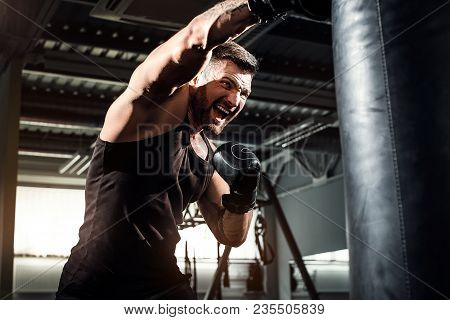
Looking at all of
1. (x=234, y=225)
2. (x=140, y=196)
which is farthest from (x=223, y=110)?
(x=140, y=196)

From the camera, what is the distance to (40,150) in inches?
294

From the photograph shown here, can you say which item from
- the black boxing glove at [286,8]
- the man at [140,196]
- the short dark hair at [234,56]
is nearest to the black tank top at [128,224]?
the man at [140,196]

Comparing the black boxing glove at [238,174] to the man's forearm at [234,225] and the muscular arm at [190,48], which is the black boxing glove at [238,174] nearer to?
the man's forearm at [234,225]

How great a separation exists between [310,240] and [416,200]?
772 cm

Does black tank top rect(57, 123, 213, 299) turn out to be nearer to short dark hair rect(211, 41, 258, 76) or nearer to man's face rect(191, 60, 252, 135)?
man's face rect(191, 60, 252, 135)

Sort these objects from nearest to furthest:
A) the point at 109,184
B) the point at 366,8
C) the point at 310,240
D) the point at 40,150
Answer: the point at 366,8 < the point at 109,184 < the point at 40,150 < the point at 310,240

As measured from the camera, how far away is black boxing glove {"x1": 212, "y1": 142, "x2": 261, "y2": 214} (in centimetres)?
223

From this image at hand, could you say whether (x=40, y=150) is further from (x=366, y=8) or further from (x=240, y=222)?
(x=366, y=8)

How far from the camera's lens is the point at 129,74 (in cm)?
480

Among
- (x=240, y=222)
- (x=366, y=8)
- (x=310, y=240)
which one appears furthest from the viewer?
(x=310, y=240)

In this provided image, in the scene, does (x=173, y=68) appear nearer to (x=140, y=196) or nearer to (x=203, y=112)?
(x=140, y=196)

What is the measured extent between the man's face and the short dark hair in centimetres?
2
